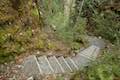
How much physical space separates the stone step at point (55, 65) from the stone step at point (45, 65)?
0.35 feet

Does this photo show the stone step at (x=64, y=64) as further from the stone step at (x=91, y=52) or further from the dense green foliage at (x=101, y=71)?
the stone step at (x=91, y=52)

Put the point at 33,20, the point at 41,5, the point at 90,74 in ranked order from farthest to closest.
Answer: the point at 41,5
the point at 33,20
the point at 90,74

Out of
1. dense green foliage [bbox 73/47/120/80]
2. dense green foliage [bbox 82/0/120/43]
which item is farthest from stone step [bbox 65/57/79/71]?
dense green foliage [bbox 82/0/120/43]

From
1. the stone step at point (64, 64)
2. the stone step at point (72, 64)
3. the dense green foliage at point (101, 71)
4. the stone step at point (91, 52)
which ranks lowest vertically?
the stone step at point (91, 52)

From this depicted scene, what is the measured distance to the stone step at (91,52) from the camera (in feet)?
20.6

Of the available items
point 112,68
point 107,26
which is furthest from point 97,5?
point 112,68

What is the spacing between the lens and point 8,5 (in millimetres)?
4957

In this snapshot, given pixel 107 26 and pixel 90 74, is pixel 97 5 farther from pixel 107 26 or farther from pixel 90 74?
pixel 90 74

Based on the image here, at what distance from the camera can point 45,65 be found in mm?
5051

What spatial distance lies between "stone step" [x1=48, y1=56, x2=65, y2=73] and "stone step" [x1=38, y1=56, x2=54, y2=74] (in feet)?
0.35

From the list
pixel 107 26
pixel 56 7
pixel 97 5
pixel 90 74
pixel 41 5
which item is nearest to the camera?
pixel 90 74

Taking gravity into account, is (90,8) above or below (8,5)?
below

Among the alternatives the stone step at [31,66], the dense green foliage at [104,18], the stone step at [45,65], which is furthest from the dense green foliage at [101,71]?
the dense green foliage at [104,18]

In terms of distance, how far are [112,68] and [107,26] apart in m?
3.36
